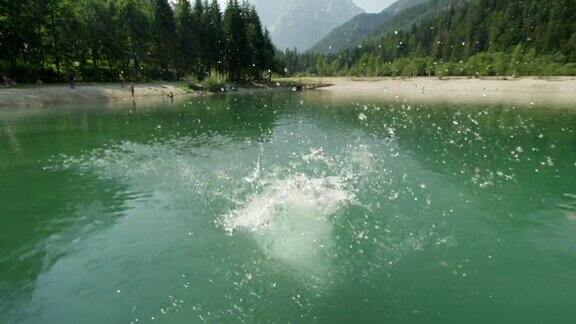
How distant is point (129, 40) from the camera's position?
93.5 metres

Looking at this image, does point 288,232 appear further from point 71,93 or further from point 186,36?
point 186,36

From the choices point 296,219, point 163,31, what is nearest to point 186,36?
point 163,31

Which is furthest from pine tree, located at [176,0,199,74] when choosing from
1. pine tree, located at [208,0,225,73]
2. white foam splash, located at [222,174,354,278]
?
white foam splash, located at [222,174,354,278]

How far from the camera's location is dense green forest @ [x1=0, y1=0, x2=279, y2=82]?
73750mm

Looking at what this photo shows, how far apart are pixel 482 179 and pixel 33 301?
23.8 meters

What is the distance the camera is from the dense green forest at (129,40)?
73.8 meters

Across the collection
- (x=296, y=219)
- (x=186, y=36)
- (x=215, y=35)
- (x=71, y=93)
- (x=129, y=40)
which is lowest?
(x=296, y=219)

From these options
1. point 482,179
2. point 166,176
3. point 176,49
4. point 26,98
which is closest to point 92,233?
point 166,176

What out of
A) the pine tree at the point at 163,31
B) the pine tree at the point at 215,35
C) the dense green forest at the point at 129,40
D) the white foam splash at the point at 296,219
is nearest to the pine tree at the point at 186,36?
the dense green forest at the point at 129,40

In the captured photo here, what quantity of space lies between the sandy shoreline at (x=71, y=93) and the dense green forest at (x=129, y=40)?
8408 mm

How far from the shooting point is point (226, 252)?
14.7 metres

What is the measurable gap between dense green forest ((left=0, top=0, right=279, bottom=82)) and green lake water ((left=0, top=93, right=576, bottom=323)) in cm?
5246

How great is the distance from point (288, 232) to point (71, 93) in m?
69.2

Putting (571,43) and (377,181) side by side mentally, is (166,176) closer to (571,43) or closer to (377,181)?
(377,181)
